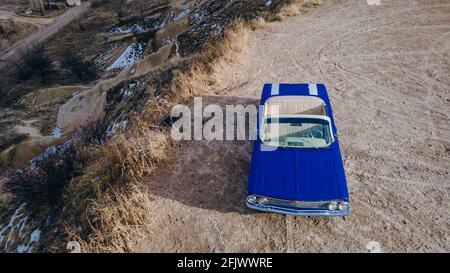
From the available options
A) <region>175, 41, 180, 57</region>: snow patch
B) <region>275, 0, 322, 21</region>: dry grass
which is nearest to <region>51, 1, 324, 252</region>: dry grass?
<region>275, 0, 322, 21</region>: dry grass

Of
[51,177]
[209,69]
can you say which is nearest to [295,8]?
[209,69]

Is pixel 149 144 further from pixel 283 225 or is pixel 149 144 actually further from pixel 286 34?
pixel 286 34

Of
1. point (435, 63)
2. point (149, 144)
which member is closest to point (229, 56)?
point (149, 144)

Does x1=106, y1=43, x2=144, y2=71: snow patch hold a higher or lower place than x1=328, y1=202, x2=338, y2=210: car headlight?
lower

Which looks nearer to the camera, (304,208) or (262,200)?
(304,208)

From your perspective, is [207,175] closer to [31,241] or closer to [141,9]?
[31,241]

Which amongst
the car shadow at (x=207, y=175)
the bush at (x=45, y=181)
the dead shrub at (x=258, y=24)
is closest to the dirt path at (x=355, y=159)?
the car shadow at (x=207, y=175)

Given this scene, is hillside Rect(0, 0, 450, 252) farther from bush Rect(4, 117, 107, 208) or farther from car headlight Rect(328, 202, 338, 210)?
car headlight Rect(328, 202, 338, 210)
